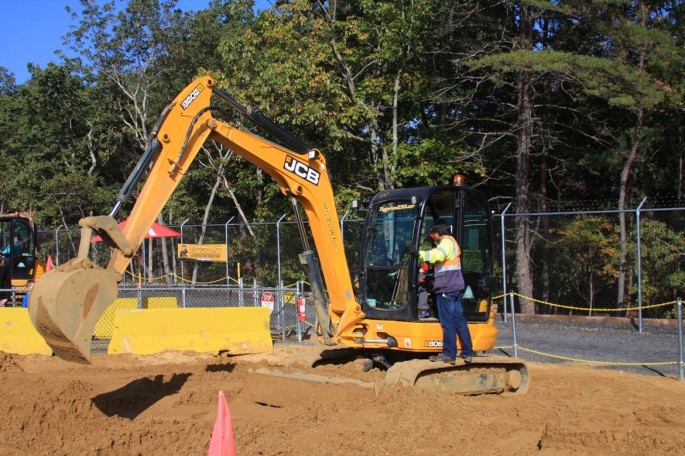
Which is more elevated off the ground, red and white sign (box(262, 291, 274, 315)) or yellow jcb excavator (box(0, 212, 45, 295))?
yellow jcb excavator (box(0, 212, 45, 295))

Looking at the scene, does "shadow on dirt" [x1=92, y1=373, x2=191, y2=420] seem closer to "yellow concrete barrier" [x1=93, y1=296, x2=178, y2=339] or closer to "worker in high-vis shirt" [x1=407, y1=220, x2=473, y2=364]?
"worker in high-vis shirt" [x1=407, y1=220, x2=473, y2=364]

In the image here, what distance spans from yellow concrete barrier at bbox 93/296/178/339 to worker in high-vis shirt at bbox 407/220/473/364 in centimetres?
715

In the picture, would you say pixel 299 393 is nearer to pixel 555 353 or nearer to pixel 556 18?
pixel 555 353

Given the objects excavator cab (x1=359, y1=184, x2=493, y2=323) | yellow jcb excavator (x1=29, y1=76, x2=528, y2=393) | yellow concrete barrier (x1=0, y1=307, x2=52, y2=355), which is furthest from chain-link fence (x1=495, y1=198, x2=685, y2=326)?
yellow concrete barrier (x1=0, y1=307, x2=52, y2=355)

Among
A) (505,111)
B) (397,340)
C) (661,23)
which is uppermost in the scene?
(661,23)

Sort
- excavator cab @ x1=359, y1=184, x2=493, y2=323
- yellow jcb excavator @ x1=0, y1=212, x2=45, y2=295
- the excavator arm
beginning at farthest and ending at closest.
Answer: yellow jcb excavator @ x1=0, y1=212, x2=45, y2=295 < excavator cab @ x1=359, y1=184, x2=493, y2=323 < the excavator arm

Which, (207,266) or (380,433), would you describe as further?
(207,266)

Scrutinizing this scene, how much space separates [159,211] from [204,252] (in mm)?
14412

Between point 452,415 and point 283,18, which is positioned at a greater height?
point 283,18

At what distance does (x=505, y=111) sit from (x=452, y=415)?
1536 centimetres

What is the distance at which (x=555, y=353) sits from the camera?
1255 centimetres

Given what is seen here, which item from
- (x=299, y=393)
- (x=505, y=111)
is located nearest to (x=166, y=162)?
(x=299, y=393)

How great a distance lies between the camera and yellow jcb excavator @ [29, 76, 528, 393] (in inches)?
287

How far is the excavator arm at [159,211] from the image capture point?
5.74m
